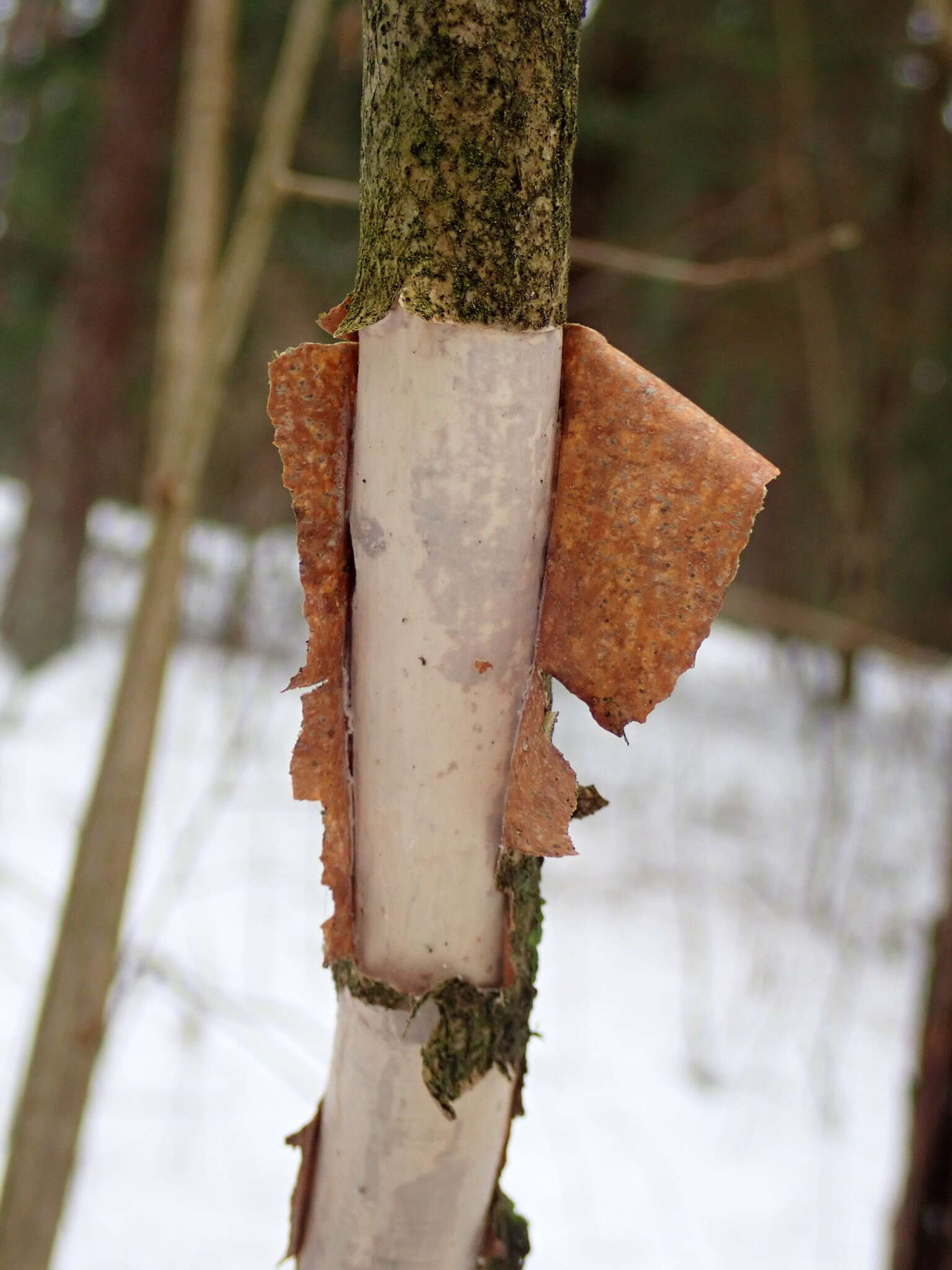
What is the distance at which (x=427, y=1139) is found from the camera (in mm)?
470

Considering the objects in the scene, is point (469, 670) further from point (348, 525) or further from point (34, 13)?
point (34, 13)

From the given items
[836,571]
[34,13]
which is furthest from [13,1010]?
[34,13]

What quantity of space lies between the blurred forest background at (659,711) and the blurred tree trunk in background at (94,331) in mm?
16

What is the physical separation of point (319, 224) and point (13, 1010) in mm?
3787

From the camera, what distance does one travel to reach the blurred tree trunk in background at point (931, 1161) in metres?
1.26

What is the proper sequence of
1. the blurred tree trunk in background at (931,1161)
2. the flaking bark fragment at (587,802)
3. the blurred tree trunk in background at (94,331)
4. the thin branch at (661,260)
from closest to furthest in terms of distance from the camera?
the flaking bark fragment at (587,802) → the thin branch at (661,260) → the blurred tree trunk in background at (931,1161) → the blurred tree trunk in background at (94,331)

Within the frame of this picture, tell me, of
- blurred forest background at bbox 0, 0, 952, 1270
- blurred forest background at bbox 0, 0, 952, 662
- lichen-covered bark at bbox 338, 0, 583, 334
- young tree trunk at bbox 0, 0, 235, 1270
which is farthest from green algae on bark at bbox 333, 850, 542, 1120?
blurred forest background at bbox 0, 0, 952, 662

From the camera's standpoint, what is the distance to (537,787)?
41 cm

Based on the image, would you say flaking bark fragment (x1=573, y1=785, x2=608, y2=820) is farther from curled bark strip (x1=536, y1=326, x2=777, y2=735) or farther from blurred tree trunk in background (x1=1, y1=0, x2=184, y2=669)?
blurred tree trunk in background (x1=1, y1=0, x2=184, y2=669)

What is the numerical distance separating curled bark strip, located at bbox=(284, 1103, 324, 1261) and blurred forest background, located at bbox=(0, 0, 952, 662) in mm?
2789

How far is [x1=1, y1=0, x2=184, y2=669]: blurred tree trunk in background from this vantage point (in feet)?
13.8

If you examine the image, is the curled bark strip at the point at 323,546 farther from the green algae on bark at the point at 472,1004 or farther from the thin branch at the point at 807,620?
the thin branch at the point at 807,620

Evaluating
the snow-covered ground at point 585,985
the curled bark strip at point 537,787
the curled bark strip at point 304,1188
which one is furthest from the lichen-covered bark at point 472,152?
the snow-covered ground at point 585,985

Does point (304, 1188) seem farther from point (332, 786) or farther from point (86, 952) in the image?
point (86, 952)
